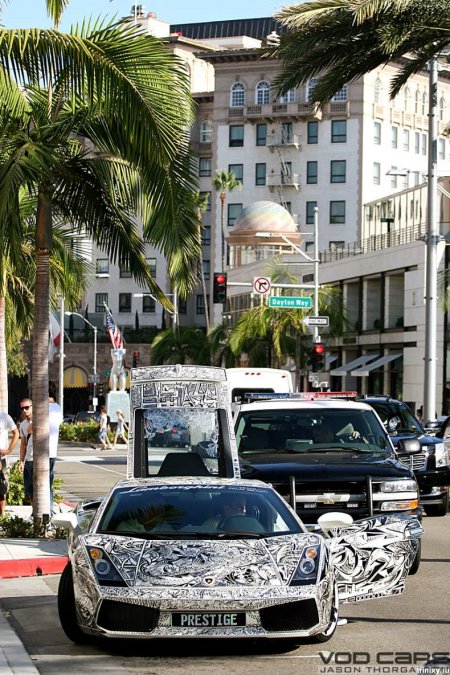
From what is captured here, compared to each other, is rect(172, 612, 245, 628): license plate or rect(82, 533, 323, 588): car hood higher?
rect(82, 533, 323, 588): car hood

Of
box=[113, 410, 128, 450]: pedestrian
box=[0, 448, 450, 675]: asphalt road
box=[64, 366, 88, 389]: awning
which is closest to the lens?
box=[0, 448, 450, 675]: asphalt road

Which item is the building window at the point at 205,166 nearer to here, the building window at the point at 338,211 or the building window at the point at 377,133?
the building window at the point at 338,211

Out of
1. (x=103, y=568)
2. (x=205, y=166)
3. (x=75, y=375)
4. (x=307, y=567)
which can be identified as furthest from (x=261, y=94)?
(x=103, y=568)

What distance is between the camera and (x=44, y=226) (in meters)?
18.6

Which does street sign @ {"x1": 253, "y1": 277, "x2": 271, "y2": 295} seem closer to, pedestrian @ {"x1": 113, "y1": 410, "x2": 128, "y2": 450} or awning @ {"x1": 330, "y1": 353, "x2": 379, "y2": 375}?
pedestrian @ {"x1": 113, "y1": 410, "x2": 128, "y2": 450}

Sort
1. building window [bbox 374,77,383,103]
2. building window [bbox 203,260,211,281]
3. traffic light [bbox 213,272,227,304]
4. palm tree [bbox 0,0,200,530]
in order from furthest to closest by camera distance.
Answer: building window [bbox 203,260,211,281]
building window [bbox 374,77,383,103]
traffic light [bbox 213,272,227,304]
palm tree [bbox 0,0,200,530]

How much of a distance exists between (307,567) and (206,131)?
4683 inches

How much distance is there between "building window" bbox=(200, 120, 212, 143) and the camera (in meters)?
127

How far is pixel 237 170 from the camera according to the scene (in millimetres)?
118875

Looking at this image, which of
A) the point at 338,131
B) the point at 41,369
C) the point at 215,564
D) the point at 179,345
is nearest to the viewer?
the point at 215,564

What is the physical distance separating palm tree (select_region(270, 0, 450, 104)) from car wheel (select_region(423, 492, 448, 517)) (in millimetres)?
8444

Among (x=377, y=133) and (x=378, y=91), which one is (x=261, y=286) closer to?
(x=377, y=133)

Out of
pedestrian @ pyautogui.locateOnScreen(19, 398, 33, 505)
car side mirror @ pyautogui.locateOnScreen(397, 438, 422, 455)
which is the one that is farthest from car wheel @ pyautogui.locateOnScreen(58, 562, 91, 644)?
pedestrian @ pyautogui.locateOnScreen(19, 398, 33, 505)

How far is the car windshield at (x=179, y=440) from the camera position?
14.2 metres
